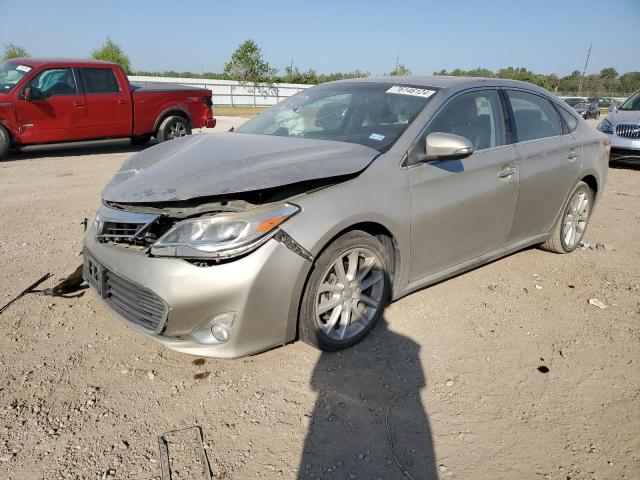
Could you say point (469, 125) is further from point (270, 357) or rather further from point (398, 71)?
point (398, 71)

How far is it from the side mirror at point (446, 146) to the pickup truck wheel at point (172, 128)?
8.52 meters

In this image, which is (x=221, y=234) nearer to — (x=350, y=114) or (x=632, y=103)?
(x=350, y=114)

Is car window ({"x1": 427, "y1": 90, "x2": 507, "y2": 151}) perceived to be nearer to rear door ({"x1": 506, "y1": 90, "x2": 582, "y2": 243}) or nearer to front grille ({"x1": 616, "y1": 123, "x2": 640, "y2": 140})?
rear door ({"x1": 506, "y1": 90, "x2": 582, "y2": 243})

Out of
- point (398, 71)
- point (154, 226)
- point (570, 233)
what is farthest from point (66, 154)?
point (398, 71)

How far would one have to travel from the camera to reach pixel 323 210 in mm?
2648

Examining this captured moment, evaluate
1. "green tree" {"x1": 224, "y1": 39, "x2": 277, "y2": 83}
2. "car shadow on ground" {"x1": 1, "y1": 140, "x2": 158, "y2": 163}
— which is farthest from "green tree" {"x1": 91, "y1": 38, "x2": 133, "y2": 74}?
"car shadow on ground" {"x1": 1, "y1": 140, "x2": 158, "y2": 163}

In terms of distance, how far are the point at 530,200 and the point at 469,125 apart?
0.90 meters

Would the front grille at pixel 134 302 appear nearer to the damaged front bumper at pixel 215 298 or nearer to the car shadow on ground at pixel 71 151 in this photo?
the damaged front bumper at pixel 215 298

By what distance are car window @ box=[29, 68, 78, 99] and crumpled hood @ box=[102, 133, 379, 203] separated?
22.5ft

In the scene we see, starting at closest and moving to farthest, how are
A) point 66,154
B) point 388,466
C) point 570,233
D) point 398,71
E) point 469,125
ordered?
point 388,466 < point 469,125 < point 570,233 < point 66,154 < point 398,71

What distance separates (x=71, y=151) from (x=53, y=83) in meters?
1.82

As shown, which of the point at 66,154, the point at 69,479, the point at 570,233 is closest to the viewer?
the point at 69,479

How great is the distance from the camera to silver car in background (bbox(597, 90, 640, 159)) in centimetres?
990

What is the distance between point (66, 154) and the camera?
10.1m
